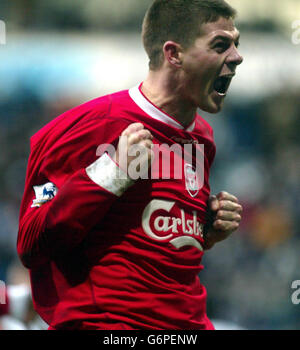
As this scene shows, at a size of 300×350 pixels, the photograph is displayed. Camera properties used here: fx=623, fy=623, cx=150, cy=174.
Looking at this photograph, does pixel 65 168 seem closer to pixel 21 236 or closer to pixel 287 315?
pixel 21 236

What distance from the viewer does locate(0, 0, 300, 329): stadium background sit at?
6.06m

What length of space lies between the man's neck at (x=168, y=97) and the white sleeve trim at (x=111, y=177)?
36 centimetres

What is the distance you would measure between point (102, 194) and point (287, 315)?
451 centimetres

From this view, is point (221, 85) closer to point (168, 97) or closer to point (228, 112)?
point (168, 97)

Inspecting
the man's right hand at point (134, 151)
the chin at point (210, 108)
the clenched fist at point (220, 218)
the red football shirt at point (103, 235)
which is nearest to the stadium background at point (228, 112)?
the clenched fist at point (220, 218)

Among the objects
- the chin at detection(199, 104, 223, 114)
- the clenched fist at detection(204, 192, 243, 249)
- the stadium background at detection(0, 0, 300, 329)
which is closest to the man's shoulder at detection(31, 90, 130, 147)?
the chin at detection(199, 104, 223, 114)

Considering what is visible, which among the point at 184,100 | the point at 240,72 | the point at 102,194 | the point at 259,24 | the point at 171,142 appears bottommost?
the point at 102,194

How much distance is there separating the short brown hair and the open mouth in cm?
16

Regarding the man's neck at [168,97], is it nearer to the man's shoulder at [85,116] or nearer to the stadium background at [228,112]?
the man's shoulder at [85,116]

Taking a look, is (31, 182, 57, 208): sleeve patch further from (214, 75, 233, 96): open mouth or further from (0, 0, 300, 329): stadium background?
(0, 0, 300, 329): stadium background

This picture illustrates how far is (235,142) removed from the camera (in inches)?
284

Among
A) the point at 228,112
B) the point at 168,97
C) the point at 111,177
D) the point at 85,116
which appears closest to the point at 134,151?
the point at 111,177
